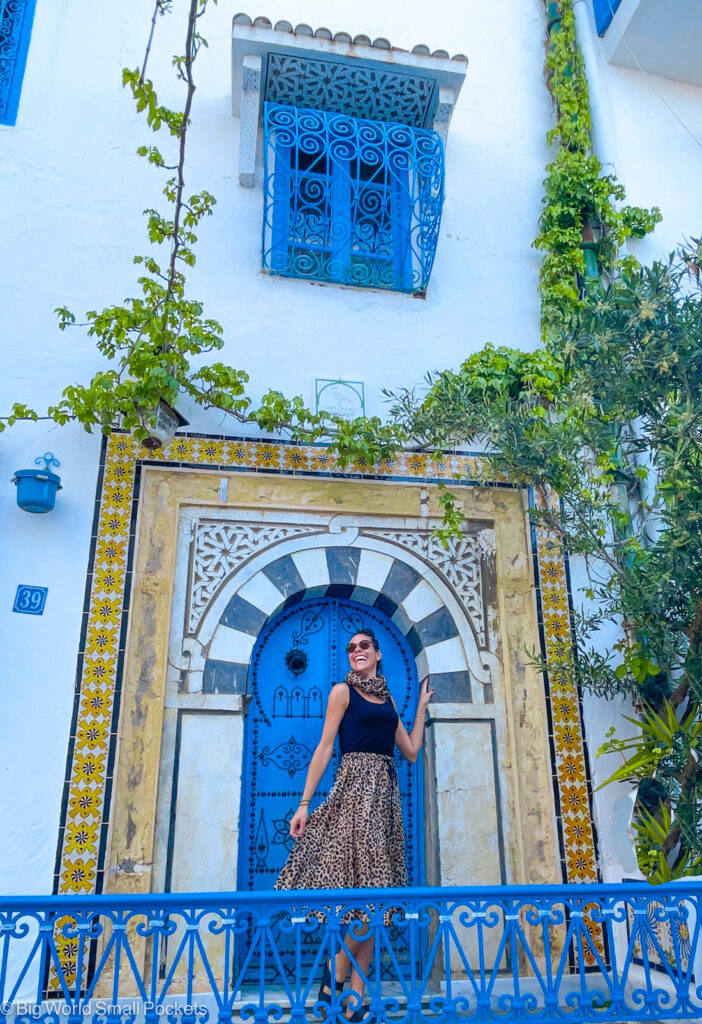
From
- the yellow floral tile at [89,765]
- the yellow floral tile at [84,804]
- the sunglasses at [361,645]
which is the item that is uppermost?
the sunglasses at [361,645]

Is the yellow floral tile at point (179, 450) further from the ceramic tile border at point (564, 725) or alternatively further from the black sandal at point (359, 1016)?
the black sandal at point (359, 1016)

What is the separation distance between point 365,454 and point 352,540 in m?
0.42

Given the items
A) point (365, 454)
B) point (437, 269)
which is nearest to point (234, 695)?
point (365, 454)

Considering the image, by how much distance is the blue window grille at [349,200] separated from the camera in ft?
16.3

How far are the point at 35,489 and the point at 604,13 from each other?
15.1ft

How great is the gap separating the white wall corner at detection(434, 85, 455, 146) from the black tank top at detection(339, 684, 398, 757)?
333cm

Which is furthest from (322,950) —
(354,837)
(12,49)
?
(12,49)

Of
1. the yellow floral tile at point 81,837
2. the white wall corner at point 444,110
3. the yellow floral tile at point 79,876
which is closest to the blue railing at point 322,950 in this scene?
the yellow floral tile at point 79,876

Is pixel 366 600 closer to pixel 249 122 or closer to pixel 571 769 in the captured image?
pixel 571 769

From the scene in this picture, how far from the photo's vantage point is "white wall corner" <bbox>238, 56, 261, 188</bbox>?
502cm

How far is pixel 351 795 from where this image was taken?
358 centimetres

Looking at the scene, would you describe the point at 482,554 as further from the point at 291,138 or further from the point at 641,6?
the point at 641,6

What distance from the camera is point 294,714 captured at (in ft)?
14.1

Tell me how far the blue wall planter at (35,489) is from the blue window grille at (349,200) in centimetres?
166
